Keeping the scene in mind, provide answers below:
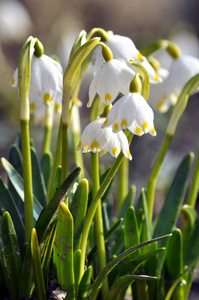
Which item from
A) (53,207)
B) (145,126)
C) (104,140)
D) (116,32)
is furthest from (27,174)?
(116,32)

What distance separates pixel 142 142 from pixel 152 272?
2438 millimetres

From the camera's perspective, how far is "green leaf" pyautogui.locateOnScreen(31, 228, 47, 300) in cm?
93

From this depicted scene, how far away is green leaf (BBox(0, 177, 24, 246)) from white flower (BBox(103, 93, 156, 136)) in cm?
37

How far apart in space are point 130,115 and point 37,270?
0.40 metres

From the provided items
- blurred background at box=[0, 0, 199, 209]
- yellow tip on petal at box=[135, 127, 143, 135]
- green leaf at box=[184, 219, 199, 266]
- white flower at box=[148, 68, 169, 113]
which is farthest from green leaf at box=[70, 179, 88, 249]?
blurred background at box=[0, 0, 199, 209]

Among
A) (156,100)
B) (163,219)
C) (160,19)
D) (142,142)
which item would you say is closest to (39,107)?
(156,100)

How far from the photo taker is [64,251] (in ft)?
3.16

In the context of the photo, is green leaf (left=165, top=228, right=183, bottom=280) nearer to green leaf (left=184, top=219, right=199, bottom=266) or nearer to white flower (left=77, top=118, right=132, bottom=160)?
green leaf (left=184, top=219, right=199, bottom=266)

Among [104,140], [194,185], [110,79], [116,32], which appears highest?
[116,32]

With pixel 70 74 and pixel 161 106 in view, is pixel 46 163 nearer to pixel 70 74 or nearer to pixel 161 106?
pixel 161 106

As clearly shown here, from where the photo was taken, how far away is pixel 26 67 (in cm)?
91

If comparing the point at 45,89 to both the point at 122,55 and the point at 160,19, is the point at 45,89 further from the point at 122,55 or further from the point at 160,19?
the point at 160,19

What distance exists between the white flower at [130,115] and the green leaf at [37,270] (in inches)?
10.9

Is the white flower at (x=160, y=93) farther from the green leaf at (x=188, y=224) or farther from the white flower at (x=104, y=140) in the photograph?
the white flower at (x=104, y=140)
